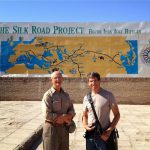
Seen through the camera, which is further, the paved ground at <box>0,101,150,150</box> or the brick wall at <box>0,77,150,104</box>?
the brick wall at <box>0,77,150,104</box>

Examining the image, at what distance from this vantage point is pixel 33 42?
65.9 feet

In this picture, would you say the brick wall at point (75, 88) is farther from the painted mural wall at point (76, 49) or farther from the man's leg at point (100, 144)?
the man's leg at point (100, 144)

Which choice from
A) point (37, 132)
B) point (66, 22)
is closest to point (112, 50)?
point (66, 22)

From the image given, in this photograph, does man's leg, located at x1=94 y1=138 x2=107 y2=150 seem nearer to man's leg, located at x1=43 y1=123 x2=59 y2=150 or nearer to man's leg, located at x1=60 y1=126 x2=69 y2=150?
man's leg, located at x1=60 y1=126 x2=69 y2=150

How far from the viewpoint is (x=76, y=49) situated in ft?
64.8

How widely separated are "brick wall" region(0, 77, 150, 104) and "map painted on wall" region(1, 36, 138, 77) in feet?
1.55

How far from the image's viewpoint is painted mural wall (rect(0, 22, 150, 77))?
19547 mm

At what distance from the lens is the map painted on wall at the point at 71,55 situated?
19.6 m

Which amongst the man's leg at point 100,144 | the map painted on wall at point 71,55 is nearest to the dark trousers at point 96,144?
the man's leg at point 100,144

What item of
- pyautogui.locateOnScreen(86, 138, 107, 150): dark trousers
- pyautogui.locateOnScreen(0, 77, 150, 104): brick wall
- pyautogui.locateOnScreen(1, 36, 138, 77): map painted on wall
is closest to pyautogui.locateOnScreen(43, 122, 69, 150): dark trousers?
pyautogui.locateOnScreen(86, 138, 107, 150): dark trousers

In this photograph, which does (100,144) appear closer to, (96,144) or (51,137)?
(96,144)

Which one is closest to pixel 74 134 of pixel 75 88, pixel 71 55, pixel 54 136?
pixel 54 136

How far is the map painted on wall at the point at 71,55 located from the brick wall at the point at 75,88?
472 millimetres

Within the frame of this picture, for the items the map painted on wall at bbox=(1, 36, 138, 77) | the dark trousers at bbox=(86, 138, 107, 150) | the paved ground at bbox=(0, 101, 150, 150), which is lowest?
the paved ground at bbox=(0, 101, 150, 150)
